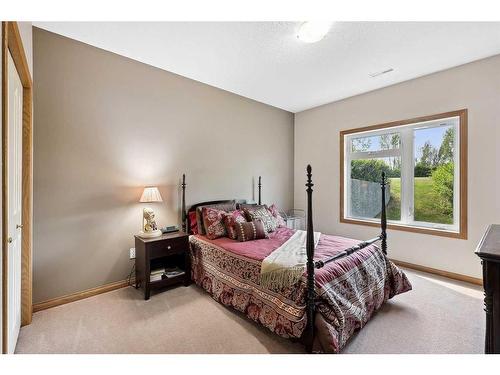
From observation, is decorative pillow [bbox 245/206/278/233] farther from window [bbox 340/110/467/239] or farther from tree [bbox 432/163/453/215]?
tree [bbox 432/163/453/215]

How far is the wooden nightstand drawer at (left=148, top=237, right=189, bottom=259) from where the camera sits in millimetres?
2469

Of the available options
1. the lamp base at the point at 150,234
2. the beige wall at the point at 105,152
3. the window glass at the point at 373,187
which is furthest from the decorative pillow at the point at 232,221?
the window glass at the point at 373,187

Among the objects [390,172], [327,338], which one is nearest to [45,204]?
[327,338]

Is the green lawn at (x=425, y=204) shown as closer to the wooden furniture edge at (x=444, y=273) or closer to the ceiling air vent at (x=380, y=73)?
the wooden furniture edge at (x=444, y=273)

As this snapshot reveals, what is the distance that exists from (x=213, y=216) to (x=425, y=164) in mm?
2995

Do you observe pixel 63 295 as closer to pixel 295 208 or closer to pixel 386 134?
pixel 295 208

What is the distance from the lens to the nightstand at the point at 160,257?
2430 millimetres

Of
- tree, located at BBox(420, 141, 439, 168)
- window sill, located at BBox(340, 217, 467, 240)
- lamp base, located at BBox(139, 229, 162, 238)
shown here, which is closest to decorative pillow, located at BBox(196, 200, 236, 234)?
lamp base, located at BBox(139, 229, 162, 238)

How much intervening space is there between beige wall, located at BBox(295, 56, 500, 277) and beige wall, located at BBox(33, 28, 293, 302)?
1.88 meters

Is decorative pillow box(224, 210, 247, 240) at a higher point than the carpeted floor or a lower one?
higher

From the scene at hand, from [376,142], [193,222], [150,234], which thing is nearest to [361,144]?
[376,142]

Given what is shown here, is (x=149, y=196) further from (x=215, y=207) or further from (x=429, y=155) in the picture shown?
(x=429, y=155)

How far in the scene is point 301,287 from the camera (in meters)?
1.71

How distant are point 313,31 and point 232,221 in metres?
2.12
